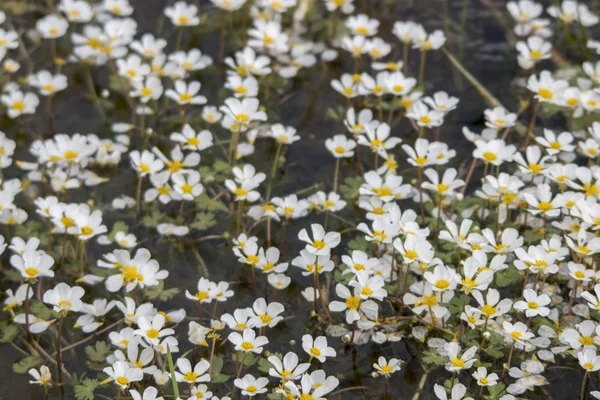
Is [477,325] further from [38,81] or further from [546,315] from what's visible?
[38,81]

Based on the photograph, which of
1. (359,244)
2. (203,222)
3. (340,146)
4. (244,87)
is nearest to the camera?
(359,244)

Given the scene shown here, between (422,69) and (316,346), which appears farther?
(422,69)

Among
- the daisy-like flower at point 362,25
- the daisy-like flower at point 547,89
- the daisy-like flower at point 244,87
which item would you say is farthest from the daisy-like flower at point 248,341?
the daisy-like flower at point 362,25

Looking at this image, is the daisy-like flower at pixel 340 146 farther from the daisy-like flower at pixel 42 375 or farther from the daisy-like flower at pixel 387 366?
the daisy-like flower at pixel 42 375

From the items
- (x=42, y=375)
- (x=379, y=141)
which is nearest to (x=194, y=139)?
(x=379, y=141)

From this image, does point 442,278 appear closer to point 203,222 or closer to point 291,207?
point 291,207

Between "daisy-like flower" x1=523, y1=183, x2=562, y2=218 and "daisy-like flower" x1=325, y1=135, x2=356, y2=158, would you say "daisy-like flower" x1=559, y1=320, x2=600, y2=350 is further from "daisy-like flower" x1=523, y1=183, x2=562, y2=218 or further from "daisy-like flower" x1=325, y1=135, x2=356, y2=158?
"daisy-like flower" x1=325, y1=135, x2=356, y2=158

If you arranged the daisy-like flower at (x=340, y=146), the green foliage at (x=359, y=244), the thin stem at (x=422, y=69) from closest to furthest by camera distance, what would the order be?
the green foliage at (x=359, y=244)
the daisy-like flower at (x=340, y=146)
the thin stem at (x=422, y=69)

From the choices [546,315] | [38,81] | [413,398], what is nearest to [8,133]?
[38,81]

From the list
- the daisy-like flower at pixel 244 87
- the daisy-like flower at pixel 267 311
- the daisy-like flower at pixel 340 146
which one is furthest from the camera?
the daisy-like flower at pixel 244 87
